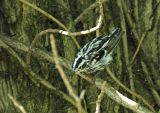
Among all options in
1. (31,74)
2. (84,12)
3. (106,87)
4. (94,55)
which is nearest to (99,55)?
(94,55)

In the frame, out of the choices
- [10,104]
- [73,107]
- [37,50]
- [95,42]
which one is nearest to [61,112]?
[73,107]

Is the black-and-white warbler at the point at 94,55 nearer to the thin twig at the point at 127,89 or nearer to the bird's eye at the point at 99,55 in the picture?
the bird's eye at the point at 99,55

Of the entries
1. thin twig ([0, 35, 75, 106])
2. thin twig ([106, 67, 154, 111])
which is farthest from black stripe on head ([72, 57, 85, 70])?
thin twig ([106, 67, 154, 111])

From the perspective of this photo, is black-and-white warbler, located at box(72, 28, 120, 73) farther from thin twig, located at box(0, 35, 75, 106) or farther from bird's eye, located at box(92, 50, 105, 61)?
thin twig, located at box(0, 35, 75, 106)

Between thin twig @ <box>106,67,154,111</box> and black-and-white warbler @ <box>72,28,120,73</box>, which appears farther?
thin twig @ <box>106,67,154,111</box>

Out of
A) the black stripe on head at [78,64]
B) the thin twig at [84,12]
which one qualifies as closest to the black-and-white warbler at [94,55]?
the black stripe on head at [78,64]

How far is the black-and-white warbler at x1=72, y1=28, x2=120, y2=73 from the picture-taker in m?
1.47

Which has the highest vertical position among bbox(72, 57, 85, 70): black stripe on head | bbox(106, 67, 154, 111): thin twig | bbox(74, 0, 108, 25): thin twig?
bbox(74, 0, 108, 25): thin twig

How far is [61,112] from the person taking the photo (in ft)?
6.16

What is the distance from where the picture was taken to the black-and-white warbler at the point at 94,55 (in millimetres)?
1467

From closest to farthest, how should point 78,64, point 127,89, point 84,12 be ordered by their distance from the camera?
point 78,64
point 84,12
point 127,89

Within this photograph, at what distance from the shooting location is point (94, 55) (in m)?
1.50

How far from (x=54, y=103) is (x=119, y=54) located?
37 centimetres

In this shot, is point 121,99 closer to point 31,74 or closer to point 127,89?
point 127,89
